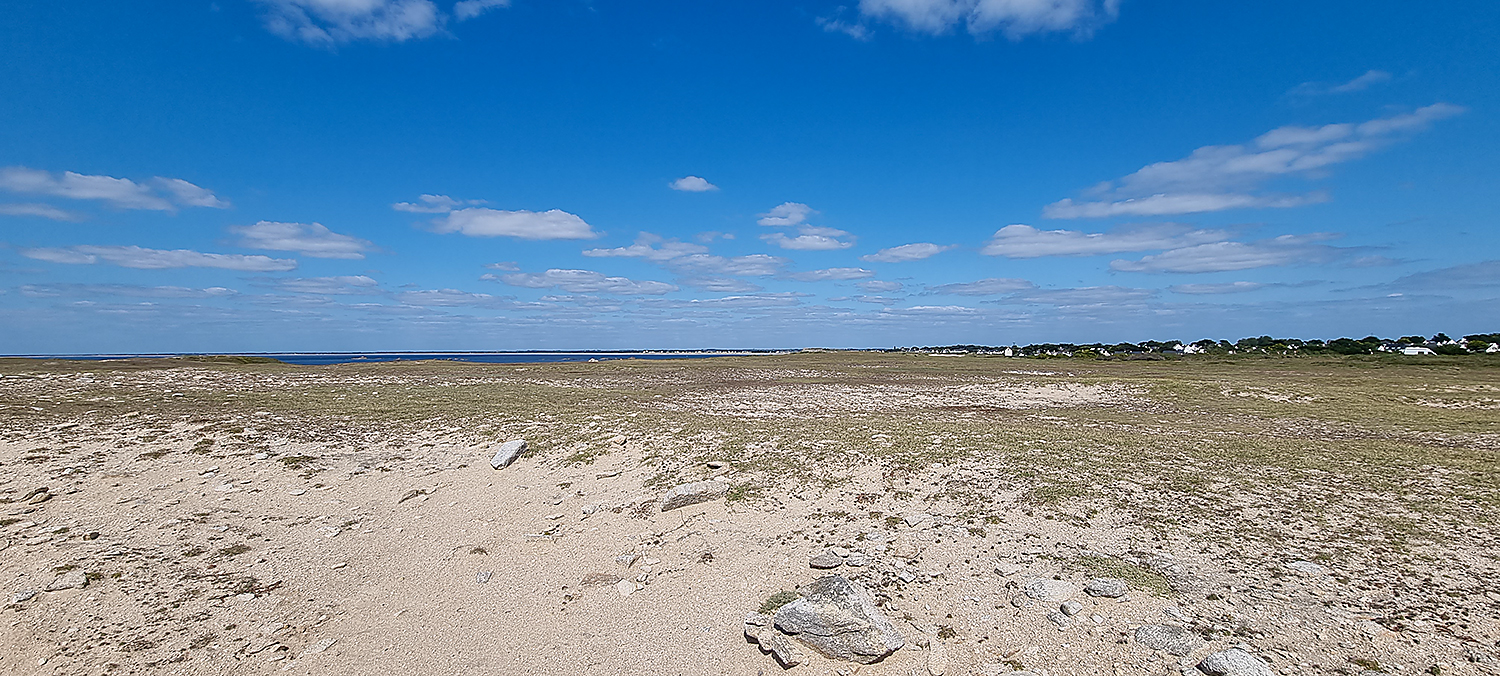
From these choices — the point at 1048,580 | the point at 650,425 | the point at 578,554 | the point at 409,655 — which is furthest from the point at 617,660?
the point at 650,425

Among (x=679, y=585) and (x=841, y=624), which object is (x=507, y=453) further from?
(x=841, y=624)

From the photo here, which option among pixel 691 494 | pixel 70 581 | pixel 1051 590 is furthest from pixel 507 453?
pixel 1051 590

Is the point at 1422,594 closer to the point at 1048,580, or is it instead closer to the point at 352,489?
the point at 1048,580

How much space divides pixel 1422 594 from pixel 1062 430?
40.0 feet

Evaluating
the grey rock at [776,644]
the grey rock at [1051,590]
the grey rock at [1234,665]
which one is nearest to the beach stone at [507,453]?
the grey rock at [776,644]

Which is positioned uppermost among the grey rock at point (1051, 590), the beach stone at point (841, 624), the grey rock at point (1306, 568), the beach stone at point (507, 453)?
the beach stone at point (507, 453)

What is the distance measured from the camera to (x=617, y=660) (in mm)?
6297

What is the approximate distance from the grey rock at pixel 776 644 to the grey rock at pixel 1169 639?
359cm

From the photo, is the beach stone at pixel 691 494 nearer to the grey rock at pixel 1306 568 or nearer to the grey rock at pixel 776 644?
the grey rock at pixel 776 644

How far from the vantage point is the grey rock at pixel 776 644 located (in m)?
6.06

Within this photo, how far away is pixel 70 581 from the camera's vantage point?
7.93m

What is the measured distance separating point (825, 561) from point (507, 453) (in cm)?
974

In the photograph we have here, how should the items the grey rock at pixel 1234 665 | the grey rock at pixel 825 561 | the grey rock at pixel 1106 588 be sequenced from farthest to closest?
the grey rock at pixel 825 561, the grey rock at pixel 1106 588, the grey rock at pixel 1234 665

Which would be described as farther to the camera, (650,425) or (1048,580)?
(650,425)
